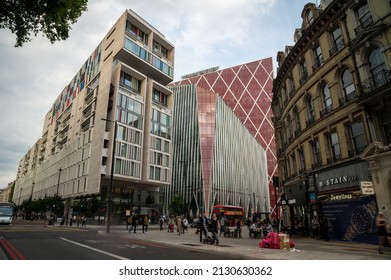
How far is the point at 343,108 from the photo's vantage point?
60.5ft

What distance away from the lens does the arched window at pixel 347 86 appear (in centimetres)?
1817

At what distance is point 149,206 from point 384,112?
49.3 metres

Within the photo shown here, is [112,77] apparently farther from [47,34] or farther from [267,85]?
[267,85]

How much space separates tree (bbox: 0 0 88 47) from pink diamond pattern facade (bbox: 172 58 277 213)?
354 feet

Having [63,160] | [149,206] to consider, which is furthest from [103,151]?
[63,160]

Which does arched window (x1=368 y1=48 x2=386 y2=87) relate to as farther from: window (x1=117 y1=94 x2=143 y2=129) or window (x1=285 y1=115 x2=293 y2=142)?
window (x1=117 y1=94 x2=143 y2=129)

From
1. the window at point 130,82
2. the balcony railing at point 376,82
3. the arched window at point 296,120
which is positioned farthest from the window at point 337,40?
the window at point 130,82

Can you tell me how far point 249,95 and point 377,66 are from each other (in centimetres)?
10409

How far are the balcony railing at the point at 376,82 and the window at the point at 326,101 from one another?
11.2ft

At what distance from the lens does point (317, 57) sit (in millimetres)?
22062

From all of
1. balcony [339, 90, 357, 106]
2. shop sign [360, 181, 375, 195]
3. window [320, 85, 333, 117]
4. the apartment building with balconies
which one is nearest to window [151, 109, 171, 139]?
the apartment building with balconies

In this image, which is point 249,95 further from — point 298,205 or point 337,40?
point 337,40

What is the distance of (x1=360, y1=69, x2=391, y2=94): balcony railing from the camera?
49.5 ft

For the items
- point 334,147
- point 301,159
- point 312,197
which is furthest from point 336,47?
point 312,197
